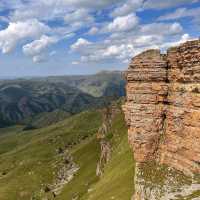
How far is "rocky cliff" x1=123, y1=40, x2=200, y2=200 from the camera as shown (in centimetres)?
5403

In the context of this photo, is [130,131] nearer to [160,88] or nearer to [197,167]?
[160,88]

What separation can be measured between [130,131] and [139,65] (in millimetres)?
12771

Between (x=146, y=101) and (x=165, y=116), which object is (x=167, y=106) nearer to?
(x=165, y=116)

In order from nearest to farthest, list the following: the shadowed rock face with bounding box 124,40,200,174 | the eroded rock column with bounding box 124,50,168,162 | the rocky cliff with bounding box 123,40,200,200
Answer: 1. the rocky cliff with bounding box 123,40,200,200
2. the shadowed rock face with bounding box 124,40,200,174
3. the eroded rock column with bounding box 124,50,168,162

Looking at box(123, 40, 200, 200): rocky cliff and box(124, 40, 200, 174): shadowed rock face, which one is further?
box(124, 40, 200, 174): shadowed rock face

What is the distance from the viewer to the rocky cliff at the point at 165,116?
5403cm

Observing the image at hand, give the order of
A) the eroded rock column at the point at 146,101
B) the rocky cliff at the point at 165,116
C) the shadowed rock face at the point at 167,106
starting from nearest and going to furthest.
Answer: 1. the rocky cliff at the point at 165,116
2. the shadowed rock face at the point at 167,106
3. the eroded rock column at the point at 146,101

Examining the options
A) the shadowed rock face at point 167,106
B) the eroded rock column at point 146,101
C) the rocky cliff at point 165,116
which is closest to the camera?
the rocky cliff at point 165,116

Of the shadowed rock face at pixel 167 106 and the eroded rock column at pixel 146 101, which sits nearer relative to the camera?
the shadowed rock face at pixel 167 106

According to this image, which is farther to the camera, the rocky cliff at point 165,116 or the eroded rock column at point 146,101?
the eroded rock column at point 146,101

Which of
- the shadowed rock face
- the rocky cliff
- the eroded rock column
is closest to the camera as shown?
the rocky cliff

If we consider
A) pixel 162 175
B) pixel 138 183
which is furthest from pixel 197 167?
pixel 138 183

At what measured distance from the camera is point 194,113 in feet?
179

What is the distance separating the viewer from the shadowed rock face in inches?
2153
